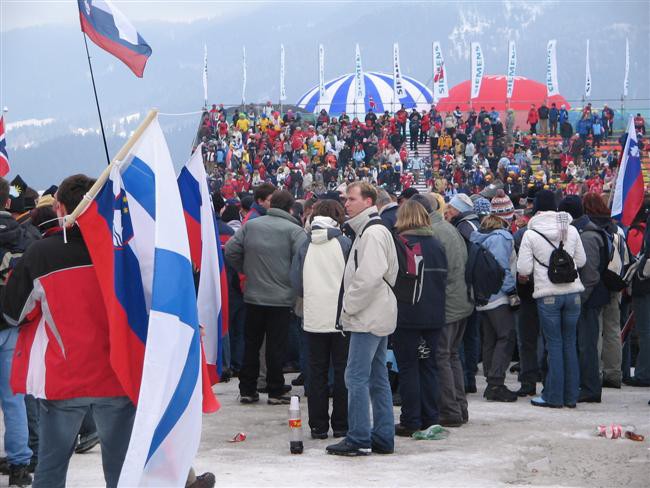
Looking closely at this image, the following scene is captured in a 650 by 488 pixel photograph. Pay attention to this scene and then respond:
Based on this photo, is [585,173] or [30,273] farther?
[585,173]

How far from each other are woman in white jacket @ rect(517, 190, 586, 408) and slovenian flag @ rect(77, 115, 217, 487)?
4.81 meters

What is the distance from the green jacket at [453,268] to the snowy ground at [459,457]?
2.92 feet

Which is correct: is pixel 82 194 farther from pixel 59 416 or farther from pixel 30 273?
pixel 59 416

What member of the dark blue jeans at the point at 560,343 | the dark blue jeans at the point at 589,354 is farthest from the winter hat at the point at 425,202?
the dark blue jeans at the point at 589,354

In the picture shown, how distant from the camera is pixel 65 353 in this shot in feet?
16.7

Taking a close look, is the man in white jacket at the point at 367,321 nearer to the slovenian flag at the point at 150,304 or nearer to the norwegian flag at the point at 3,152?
the slovenian flag at the point at 150,304

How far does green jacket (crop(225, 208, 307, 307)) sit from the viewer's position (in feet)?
31.7

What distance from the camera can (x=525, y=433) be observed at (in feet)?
27.8

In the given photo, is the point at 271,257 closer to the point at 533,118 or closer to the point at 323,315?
the point at 323,315

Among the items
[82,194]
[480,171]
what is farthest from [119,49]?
[480,171]

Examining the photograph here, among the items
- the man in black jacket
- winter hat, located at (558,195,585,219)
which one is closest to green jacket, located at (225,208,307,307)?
winter hat, located at (558,195,585,219)

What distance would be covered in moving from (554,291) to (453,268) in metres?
0.99

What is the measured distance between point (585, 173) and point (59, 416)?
117 ft

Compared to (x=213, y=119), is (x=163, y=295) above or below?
below
